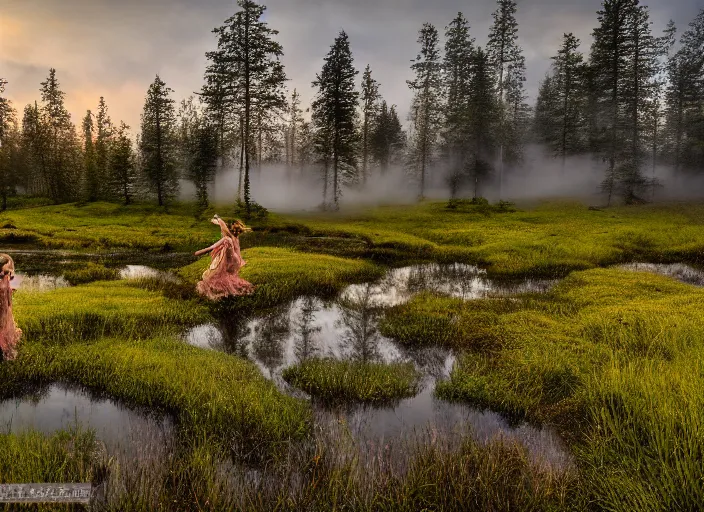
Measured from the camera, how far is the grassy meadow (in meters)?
3.97

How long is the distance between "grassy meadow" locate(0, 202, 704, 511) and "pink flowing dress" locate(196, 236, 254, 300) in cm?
56

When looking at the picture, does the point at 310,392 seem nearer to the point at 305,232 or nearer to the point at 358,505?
the point at 358,505

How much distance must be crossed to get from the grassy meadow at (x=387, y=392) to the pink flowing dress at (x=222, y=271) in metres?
0.56

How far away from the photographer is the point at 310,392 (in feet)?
22.4

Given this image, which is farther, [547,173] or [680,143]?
[547,173]

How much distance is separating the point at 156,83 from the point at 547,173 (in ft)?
186

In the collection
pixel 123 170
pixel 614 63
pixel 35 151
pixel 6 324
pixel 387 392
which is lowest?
pixel 387 392

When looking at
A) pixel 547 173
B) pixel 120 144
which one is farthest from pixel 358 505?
pixel 547 173

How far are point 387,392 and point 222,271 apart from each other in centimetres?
A: 714

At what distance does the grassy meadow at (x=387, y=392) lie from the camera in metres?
3.97

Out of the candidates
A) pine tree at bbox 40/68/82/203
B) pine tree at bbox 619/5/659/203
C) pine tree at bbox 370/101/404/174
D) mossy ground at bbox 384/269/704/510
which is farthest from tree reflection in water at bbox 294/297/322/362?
pine tree at bbox 40/68/82/203

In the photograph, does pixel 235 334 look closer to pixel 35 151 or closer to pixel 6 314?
pixel 6 314

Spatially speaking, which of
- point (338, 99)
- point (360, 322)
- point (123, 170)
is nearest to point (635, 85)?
point (338, 99)

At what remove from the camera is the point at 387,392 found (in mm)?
6789
